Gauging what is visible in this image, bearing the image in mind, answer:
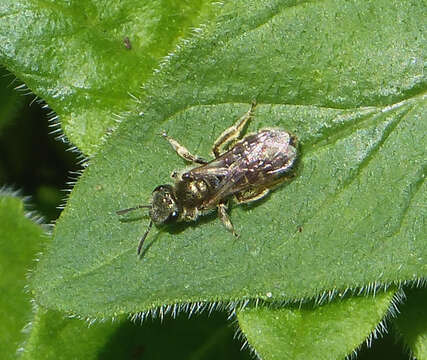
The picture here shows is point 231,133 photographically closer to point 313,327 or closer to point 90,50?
point 90,50

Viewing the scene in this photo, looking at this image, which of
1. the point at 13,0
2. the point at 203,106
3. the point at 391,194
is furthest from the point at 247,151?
the point at 13,0

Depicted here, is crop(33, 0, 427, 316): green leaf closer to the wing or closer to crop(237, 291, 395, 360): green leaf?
the wing

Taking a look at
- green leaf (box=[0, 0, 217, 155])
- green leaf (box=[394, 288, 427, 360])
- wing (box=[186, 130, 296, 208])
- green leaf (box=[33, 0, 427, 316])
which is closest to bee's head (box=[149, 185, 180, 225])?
green leaf (box=[33, 0, 427, 316])

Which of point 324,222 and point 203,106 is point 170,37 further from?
point 324,222

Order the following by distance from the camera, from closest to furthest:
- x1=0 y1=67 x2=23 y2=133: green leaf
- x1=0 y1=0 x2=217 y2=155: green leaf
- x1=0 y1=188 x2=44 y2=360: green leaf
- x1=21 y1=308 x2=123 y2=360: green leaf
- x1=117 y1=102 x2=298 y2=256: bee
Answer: x1=117 y1=102 x2=298 y2=256: bee, x1=0 y1=0 x2=217 y2=155: green leaf, x1=21 y1=308 x2=123 y2=360: green leaf, x1=0 y1=188 x2=44 y2=360: green leaf, x1=0 y1=67 x2=23 y2=133: green leaf

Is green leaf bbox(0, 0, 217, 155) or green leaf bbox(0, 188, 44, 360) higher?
green leaf bbox(0, 0, 217, 155)

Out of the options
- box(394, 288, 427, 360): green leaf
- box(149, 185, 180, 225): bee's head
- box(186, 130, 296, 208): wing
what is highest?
box(186, 130, 296, 208): wing
